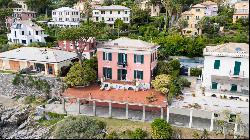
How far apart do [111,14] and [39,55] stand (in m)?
33.0

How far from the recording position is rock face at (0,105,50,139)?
35969 mm

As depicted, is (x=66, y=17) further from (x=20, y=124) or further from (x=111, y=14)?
(x=20, y=124)

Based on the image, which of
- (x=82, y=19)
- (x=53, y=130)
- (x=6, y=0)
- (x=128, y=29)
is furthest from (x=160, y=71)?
(x=6, y=0)

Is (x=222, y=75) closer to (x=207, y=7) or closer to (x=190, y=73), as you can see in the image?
(x=190, y=73)

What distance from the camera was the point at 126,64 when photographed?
42.6 meters

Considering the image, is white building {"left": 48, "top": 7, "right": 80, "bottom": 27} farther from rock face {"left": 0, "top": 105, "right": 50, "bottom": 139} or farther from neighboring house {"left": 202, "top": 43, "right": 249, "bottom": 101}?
neighboring house {"left": 202, "top": 43, "right": 249, "bottom": 101}

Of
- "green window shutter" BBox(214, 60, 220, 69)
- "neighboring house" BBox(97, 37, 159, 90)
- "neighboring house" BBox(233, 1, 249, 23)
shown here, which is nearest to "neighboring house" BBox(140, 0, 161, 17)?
"neighboring house" BBox(233, 1, 249, 23)

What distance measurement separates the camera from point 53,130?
35281 millimetres

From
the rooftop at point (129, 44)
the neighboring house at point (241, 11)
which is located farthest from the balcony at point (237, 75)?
the neighboring house at point (241, 11)

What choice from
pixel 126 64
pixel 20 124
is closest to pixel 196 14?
pixel 126 64

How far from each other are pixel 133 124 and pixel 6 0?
74931mm

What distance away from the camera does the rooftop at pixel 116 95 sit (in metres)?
37.3

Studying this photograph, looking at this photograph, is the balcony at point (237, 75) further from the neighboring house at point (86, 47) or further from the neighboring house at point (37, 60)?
the neighboring house at point (86, 47)

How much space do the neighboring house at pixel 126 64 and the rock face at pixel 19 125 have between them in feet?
34.3
